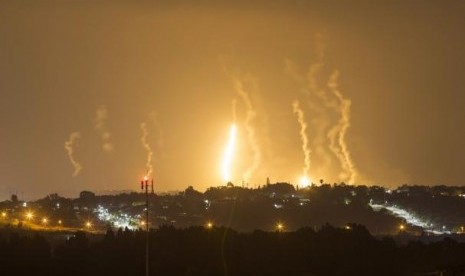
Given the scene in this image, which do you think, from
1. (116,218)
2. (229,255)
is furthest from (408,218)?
(229,255)

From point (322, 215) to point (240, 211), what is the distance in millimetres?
12489

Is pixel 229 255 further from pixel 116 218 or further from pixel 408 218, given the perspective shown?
pixel 408 218

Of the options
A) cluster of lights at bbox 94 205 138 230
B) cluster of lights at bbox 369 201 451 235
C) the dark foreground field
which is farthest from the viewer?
cluster of lights at bbox 369 201 451 235

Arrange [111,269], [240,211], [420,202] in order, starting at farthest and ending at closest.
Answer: [420,202] < [240,211] < [111,269]

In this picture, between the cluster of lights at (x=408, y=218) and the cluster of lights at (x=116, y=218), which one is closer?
the cluster of lights at (x=116, y=218)

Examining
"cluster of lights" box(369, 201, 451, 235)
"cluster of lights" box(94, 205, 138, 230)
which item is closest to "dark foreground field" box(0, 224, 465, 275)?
"cluster of lights" box(94, 205, 138, 230)

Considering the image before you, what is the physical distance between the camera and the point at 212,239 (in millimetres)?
62312

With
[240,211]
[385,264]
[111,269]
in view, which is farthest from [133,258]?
[240,211]

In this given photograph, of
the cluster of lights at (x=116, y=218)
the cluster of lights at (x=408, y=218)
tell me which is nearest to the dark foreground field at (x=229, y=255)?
the cluster of lights at (x=116, y=218)

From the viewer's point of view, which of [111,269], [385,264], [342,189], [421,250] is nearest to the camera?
[111,269]

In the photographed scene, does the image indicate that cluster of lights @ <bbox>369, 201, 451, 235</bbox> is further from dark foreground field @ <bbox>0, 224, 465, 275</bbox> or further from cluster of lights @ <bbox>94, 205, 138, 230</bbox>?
dark foreground field @ <bbox>0, 224, 465, 275</bbox>

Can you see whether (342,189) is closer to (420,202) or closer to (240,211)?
(420,202)

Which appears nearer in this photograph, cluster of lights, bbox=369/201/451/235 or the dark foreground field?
the dark foreground field

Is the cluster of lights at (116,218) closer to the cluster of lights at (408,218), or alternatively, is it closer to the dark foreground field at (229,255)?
the cluster of lights at (408,218)
